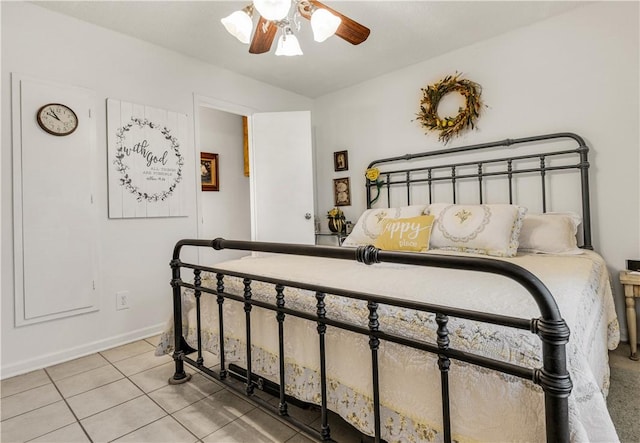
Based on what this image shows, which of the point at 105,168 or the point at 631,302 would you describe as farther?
the point at 105,168

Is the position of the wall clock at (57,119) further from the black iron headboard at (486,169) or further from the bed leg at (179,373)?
the black iron headboard at (486,169)

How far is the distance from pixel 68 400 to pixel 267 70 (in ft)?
10.2

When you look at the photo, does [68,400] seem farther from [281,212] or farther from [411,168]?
[411,168]

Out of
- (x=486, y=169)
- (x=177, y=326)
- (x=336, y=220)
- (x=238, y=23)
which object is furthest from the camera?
(x=336, y=220)

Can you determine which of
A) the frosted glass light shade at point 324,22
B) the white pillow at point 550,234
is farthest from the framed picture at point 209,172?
the white pillow at point 550,234

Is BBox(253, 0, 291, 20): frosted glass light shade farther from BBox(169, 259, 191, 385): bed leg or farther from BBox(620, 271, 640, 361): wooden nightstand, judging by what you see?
BBox(620, 271, 640, 361): wooden nightstand

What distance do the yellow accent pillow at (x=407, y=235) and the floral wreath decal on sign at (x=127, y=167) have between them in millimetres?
1874

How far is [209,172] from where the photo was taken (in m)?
4.48

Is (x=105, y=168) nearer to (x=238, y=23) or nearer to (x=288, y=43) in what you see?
(x=238, y=23)

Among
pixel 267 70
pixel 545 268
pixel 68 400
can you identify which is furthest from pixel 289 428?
pixel 267 70

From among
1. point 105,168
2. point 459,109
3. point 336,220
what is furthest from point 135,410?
point 459,109

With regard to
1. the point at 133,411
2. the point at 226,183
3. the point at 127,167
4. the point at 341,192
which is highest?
the point at 226,183

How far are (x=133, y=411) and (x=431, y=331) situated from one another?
1548 mm

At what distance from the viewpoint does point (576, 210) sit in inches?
97.9
